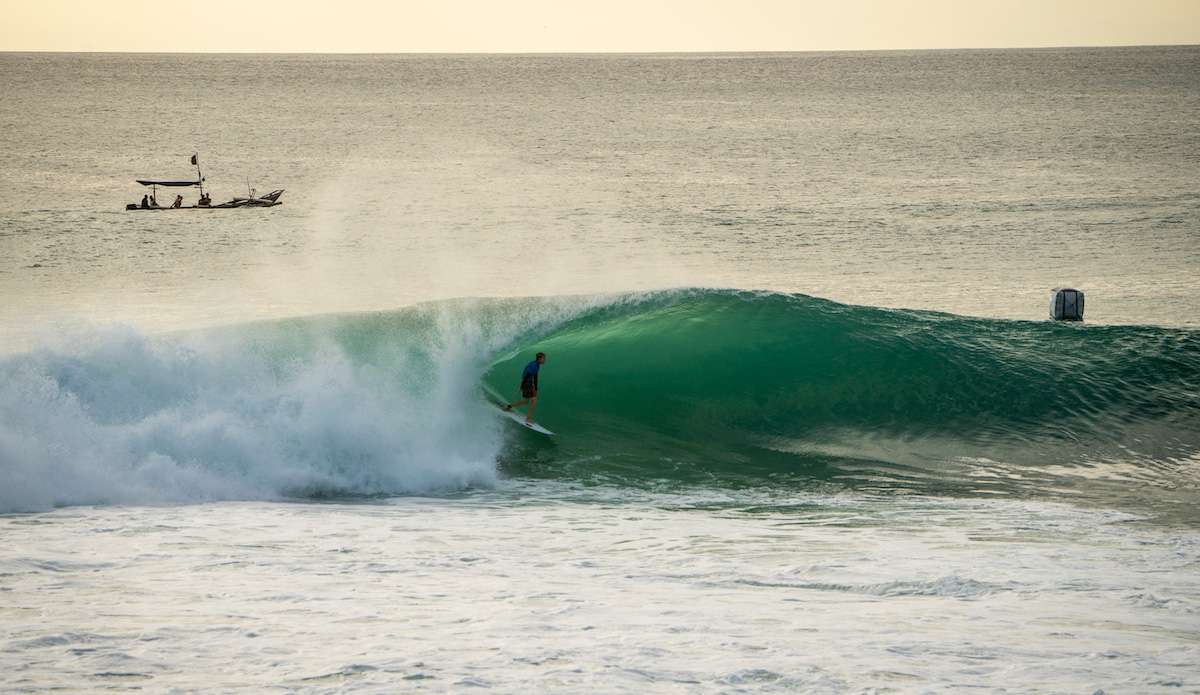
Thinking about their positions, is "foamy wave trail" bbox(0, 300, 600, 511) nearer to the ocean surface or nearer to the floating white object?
the ocean surface

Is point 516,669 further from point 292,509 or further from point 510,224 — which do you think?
point 510,224

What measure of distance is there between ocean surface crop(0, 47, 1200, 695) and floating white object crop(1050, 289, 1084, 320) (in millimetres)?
928

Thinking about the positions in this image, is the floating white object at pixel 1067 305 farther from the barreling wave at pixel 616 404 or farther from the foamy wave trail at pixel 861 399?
the foamy wave trail at pixel 861 399

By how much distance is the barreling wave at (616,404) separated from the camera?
8.27 meters

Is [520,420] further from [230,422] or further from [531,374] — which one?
[230,422]

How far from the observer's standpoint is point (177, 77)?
11644 cm

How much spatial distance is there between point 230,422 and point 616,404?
453 cm

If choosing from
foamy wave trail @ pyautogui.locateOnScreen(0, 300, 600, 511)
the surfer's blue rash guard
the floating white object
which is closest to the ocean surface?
foamy wave trail @ pyautogui.locateOnScreen(0, 300, 600, 511)

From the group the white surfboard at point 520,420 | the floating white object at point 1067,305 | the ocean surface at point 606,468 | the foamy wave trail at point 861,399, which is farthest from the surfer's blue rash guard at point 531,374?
the floating white object at point 1067,305

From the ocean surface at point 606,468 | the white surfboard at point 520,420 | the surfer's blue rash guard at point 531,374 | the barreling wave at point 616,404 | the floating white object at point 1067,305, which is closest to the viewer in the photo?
the ocean surface at point 606,468

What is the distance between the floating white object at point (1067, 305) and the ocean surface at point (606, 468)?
93 centimetres

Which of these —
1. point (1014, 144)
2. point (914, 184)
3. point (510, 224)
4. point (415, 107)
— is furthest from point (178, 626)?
point (415, 107)

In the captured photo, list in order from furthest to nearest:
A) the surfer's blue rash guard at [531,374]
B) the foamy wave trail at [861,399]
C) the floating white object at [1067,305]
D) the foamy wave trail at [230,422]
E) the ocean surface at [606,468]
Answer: the floating white object at [1067,305]
the surfer's blue rash guard at [531,374]
the foamy wave trail at [861,399]
the foamy wave trail at [230,422]
the ocean surface at [606,468]

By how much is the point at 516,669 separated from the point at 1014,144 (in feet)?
193
